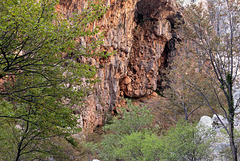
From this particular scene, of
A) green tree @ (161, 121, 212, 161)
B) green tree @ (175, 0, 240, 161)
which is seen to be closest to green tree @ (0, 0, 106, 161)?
green tree @ (175, 0, 240, 161)

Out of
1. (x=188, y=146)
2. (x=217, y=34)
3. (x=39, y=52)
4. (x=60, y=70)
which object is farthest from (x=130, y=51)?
(x=39, y=52)

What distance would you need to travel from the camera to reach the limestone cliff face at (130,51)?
81.8 feet

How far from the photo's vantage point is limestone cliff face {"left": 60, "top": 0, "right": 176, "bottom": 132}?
81.8ft

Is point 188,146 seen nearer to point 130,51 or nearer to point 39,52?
point 39,52

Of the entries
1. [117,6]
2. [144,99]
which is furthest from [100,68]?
[144,99]

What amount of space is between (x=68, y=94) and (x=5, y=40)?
7.41 ft

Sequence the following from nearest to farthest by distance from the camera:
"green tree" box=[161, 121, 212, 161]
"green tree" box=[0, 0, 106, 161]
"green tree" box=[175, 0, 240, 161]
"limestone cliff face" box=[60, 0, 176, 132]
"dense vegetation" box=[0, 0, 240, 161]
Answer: "green tree" box=[0, 0, 106, 161]
"dense vegetation" box=[0, 0, 240, 161]
"green tree" box=[175, 0, 240, 161]
"green tree" box=[161, 121, 212, 161]
"limestone cliff face" box=[60, 0, 176, 132]

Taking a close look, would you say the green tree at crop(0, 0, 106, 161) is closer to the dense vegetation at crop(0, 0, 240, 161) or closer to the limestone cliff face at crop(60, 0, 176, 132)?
the dense vegetation at crop(0, 0, 240, 161)

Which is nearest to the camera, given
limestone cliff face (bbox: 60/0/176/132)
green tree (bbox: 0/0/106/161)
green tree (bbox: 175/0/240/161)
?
green tree (bbox: 0/0/106/161)

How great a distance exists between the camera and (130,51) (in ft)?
115

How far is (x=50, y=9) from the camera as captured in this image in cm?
534

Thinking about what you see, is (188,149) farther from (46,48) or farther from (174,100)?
(174,100)

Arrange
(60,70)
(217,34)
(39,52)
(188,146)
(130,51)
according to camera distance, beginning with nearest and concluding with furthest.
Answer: (39,52)
(60,70)
(188,146)
(217,34)
(130,51)

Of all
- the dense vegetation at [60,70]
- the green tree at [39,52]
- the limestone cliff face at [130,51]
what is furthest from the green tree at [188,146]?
the limestone cliff face at [130,51]
